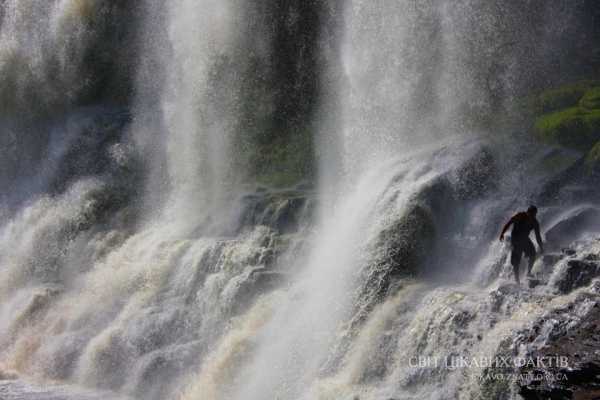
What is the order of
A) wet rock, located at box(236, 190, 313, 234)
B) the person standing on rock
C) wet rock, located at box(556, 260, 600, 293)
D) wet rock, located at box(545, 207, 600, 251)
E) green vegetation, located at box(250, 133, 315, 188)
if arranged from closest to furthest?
1. wet rock, located at box(556, 260, 600, 293)
2. the person standing on rock
3. wet rock, located at box(545, 207, 600, 251)
4. wet rock, located at box(236, 190, 313, 234)
5. green vegetation, located at box(250, 133, 315, 188)

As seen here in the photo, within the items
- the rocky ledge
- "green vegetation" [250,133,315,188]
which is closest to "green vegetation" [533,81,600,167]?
the rocky ledge

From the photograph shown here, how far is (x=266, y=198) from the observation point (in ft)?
48.8

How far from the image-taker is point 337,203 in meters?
13.1

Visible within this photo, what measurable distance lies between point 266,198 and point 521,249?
7776mm

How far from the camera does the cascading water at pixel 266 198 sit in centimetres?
898

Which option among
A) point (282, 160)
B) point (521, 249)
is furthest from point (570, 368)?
point (282, 160)

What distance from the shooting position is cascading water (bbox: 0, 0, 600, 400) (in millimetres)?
8977

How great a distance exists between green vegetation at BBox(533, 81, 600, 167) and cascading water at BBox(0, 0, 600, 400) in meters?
0.67

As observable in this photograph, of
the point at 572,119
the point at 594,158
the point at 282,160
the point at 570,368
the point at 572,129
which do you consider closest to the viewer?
the point at 570,368

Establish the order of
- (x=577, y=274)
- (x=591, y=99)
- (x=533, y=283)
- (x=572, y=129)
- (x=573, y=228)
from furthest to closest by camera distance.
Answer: (x=591, y=99), (x=572, y=129), (x=573, y=228), (x=533, y=283), (x=577, y=274)

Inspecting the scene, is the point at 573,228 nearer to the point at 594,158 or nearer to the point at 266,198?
the point at 594,158

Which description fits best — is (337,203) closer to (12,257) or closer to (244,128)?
(244,128)

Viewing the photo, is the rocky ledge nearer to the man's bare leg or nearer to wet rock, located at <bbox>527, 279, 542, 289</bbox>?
wet rock, located at <bbox>527, 279, 542, 289</bbox>

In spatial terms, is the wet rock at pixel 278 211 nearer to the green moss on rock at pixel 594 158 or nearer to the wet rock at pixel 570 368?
the green moss on rock at pixel 594 158
